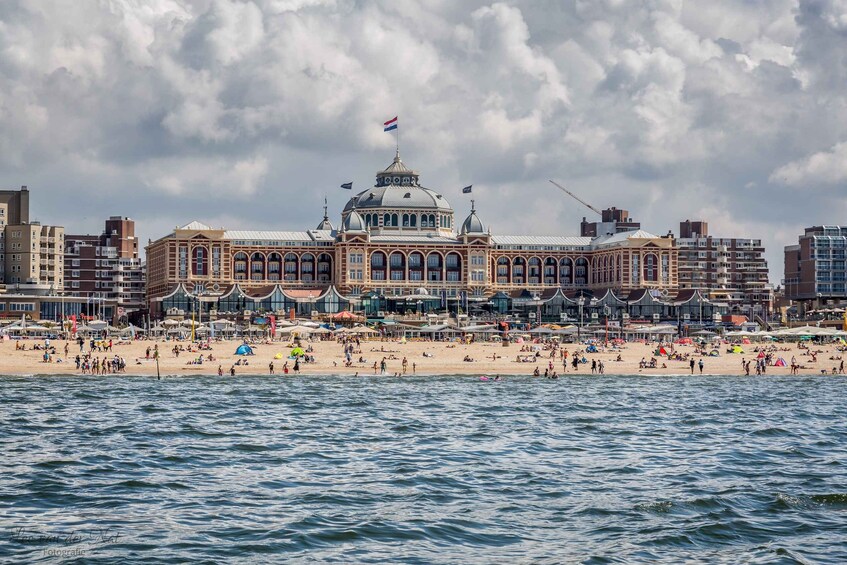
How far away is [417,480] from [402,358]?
80.0 m

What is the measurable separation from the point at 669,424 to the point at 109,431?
29289 mm

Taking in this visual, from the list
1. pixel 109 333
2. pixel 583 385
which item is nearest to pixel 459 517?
pixel 583 385

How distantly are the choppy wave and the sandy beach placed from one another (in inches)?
1054

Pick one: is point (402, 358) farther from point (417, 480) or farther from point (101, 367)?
point (417, 480)

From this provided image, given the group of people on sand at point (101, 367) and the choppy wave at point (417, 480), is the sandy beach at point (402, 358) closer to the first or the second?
the group of people on sand at point (101, 367)

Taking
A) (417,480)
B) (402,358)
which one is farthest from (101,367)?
(417,480)

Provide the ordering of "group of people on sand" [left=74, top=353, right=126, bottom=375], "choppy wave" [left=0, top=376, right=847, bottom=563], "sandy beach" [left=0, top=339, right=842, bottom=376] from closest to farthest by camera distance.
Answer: "choppy wave" [left=0, top=376, right=847, bottom=563], "group of people on sand" [left=74, top=353, right=126, bottom=375], "sandy beach" [left=0, top=339, right=842, bottom=376]

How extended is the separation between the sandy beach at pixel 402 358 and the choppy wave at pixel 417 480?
26783mm

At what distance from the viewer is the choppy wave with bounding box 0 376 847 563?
40312mm

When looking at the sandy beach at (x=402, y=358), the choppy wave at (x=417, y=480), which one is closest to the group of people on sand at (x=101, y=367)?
the sandy beach at (x=402, y=358)

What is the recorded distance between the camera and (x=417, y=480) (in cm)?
5188

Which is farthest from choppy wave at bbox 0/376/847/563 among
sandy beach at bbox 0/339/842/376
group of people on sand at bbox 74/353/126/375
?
sandy beach at bbox 0/339/842/376

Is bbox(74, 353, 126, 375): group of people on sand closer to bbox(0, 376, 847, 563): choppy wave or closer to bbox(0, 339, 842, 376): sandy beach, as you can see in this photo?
bbox(0, 339, 842, 376): sandy beach

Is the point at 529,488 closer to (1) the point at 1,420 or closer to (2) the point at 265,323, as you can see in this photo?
(1) the point at 1,420
